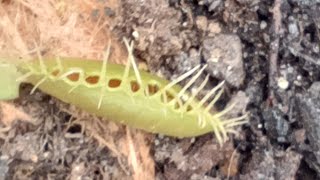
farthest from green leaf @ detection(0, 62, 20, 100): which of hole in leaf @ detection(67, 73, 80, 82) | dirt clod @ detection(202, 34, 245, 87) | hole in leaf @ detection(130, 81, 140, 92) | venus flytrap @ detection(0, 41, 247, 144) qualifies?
dirt clod @ detection(202, 34, 245, 87)

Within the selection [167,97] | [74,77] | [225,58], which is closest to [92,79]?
[74,77]

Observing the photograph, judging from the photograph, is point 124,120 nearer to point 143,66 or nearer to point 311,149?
point 143,66

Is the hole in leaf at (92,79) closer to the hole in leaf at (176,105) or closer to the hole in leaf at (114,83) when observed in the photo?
the hole in leaf at (114,83)

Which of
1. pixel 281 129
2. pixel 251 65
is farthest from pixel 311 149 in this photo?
pixel 251 65

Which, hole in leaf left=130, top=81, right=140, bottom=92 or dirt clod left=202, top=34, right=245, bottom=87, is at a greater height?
hole in leaf left=130, top=81, right=140, bottom=92

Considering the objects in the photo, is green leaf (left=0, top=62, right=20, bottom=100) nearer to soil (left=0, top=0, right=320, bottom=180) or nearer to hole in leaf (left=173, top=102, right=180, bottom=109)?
soil (left=0, top=0, right=320, bottom=180)

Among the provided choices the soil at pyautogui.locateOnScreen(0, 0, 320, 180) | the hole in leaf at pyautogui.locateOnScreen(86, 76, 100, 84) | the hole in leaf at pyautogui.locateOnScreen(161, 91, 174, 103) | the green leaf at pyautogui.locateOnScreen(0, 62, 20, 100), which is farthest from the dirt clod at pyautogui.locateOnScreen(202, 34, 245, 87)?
the green leaf at pyautogui.locateOnScreen(0, 62, 20, 100)

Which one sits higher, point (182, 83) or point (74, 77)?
point (74, 77)

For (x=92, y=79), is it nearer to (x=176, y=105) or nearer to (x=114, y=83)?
(x=114, y=83)
